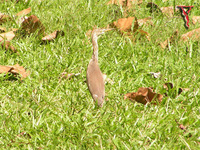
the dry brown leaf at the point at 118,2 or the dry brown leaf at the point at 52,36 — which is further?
the dry brown leaf at the point at 118,2

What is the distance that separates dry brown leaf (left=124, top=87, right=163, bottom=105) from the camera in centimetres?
Answer: 354

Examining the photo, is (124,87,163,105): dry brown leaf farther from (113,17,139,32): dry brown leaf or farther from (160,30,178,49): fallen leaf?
(113,17,139,32): dry brown leaf

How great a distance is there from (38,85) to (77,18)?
1.70 metres

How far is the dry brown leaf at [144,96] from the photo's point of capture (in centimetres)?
354

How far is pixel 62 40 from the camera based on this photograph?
15.5 ft

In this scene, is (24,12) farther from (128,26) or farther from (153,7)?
(153,7)

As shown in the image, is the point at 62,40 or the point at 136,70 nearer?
the point at 136,70

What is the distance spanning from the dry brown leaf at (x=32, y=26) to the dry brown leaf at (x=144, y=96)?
1.80 metres

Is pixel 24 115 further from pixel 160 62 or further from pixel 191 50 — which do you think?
pixel 191 50

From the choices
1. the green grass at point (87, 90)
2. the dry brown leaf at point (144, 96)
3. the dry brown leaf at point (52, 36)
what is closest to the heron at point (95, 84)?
the green grass at point (87, 90)

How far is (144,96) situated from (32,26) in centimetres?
203

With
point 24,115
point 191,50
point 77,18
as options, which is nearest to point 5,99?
point 24,115

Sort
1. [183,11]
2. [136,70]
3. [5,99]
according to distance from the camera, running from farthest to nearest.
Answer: [183,11]
[136,70]
[5,99]

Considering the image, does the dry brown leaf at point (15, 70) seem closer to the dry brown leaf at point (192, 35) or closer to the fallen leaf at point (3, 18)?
the fallen leaf at point (3, 18)
